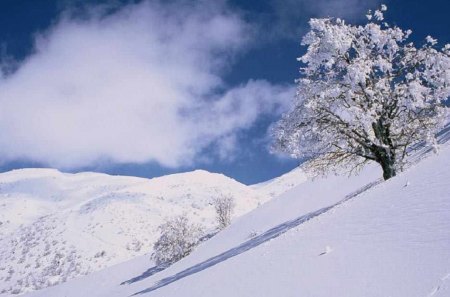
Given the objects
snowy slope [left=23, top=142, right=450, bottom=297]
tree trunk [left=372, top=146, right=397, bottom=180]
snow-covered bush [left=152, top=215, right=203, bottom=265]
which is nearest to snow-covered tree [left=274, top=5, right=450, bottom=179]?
tree trunk [left=372, top=146, right=397, bottom=180]

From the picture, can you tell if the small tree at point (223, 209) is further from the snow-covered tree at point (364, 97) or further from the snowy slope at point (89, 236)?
the snow-covered tree at point (364, 97)

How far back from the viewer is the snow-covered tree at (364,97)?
17.3m

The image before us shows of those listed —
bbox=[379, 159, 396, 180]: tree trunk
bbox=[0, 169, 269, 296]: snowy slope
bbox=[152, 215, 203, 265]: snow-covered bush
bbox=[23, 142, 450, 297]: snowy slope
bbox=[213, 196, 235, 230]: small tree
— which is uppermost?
bbox=[0, 169, 269, 296]: snowy slope

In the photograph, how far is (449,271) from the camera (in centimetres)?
566

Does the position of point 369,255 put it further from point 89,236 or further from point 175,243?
point 89,236

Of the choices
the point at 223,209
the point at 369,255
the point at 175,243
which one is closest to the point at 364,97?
the point at 369,255

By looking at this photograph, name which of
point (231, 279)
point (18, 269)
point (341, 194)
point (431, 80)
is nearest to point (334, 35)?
point (431, 80)

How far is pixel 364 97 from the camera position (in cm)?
1781

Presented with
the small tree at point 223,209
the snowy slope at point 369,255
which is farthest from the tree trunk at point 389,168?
the small tree at point 223,209

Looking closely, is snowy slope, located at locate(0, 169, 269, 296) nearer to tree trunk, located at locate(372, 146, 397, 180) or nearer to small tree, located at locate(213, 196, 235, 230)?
small tree, located at locate(213, 196, 235, 230)

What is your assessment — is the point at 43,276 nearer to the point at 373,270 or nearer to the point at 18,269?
the point at 18,269

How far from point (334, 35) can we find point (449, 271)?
13487 millimetres

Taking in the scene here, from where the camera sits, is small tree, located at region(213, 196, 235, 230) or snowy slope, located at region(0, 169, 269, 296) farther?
snowy slope, located at region(0, 169, 269, 296)

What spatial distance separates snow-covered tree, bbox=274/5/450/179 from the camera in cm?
1728
